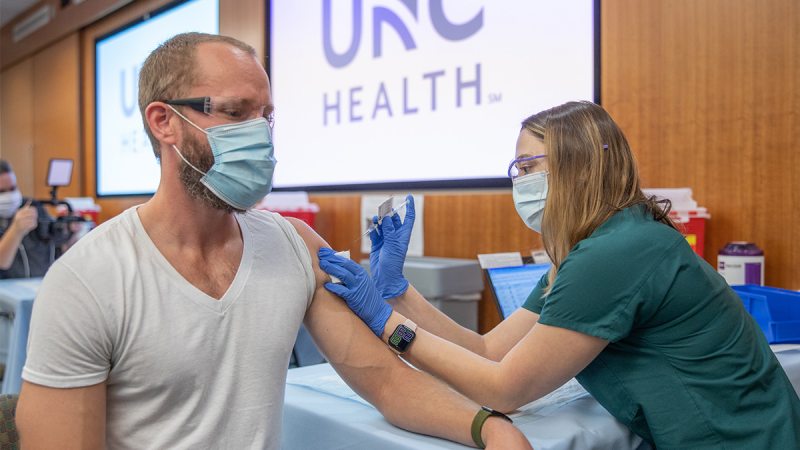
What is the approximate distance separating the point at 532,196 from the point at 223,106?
27.3 inches

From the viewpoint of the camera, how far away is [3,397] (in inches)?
43.0

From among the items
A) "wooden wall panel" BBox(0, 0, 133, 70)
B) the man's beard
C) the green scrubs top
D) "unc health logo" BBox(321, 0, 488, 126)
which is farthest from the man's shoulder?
"wooden wall panel" BBox(0, 0, 133, 70)

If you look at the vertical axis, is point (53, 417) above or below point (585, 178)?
below

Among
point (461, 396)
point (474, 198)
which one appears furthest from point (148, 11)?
Answer: point (461, 396)

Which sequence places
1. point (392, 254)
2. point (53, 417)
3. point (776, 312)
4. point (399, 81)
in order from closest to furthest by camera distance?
point (53, 417) → point (392, 254) → point (776, 312) → point (399, 81)

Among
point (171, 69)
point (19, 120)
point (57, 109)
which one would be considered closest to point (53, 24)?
point (57, 109)

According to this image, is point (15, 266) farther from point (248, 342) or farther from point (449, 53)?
point (248, 342)

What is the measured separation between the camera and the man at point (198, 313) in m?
0.92

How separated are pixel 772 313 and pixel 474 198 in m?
1.23

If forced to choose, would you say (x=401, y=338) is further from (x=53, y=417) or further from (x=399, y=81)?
(x=399, y=81)

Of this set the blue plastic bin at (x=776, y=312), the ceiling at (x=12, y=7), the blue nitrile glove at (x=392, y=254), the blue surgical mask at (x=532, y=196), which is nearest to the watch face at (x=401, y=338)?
the blue nitrile glove at (x=392, y=254)

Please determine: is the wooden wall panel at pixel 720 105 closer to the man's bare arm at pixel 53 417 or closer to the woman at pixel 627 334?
the woman at pixel 627 334

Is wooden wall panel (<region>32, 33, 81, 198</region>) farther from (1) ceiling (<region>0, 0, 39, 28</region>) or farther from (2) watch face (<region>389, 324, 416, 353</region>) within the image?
(2) watch face (<region>389, 324, 416, 353</region>)

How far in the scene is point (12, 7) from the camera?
6.38m
